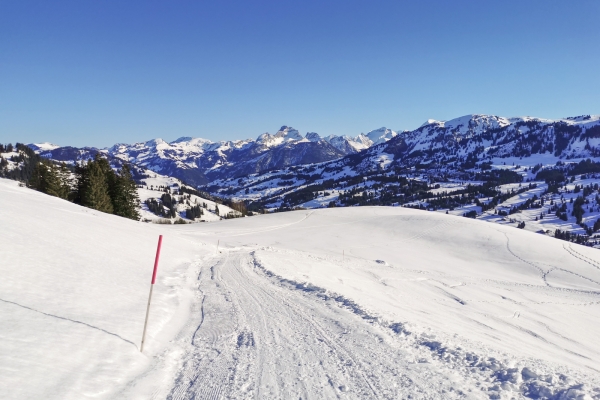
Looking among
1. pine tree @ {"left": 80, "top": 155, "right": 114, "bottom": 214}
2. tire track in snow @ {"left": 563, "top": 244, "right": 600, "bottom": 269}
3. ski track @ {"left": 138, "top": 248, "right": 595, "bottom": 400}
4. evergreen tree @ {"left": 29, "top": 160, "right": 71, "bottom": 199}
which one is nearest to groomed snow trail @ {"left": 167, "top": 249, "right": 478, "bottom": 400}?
ski track @ {"left": 138, "top": 248, "right": 595, "bottom": 400}

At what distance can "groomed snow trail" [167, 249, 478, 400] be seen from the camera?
6.89m

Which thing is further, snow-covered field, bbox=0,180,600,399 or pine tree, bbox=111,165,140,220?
pine tree, bbox=111,165,140,220

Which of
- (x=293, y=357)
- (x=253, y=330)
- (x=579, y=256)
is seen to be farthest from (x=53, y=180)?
(x=579, y=256)

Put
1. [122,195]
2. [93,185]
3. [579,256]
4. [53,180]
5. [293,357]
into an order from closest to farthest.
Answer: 1. [293,357]
2. [579,256]
3. [93,185]
4. [53,180]
5. [122,195]

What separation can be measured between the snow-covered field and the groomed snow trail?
0.05 m

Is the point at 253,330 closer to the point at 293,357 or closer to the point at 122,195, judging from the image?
the point at 293,357

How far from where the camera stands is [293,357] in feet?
27.7

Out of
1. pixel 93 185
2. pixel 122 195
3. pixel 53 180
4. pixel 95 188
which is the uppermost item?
pixel 53 180

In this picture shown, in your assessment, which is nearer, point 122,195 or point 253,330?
point 253,330

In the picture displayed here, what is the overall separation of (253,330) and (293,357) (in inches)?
92.5

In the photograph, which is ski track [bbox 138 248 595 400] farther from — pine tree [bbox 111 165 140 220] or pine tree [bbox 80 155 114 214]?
pine tree [bbox 111 165 140 220]

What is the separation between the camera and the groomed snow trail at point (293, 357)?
22.6ft

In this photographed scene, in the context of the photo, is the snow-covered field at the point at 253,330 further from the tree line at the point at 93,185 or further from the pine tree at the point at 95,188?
the tree line at the point at 93,185

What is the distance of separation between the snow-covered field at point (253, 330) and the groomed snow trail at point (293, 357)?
0.15 feet
